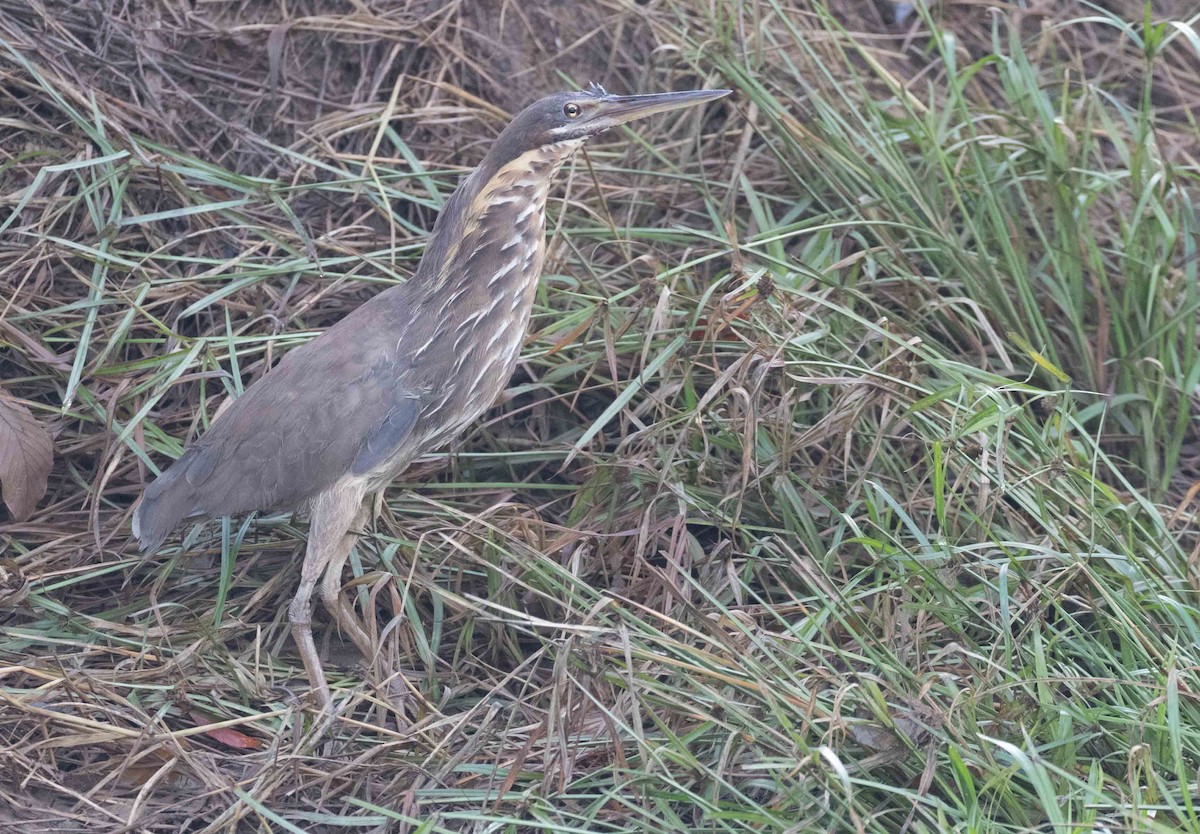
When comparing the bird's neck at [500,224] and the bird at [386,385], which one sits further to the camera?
the bird's neck at [500,224]

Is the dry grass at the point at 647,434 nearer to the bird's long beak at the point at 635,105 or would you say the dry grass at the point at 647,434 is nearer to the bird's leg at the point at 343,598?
the bird's leg at the point at 343,598

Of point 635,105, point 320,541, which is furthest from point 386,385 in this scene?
point 635,105

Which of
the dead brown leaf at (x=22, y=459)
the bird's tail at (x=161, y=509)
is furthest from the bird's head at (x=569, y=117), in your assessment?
the dead brown leaf at (x=22, y=459)

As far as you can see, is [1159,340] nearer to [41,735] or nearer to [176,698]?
[176,698]

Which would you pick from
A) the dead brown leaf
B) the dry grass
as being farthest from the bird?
the dead brown leaf

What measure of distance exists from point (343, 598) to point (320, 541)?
0.23 metres

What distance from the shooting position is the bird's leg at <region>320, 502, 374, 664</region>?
3400 mm

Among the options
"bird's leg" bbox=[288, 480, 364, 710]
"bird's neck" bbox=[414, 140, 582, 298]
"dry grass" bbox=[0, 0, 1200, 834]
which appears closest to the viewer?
"dry grass" bbox=[0, 0, 1200, 834]

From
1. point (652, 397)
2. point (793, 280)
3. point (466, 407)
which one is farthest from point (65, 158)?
point (793, 280)

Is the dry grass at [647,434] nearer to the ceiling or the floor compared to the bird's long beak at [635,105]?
nearer to the floor

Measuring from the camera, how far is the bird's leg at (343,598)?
134 inches

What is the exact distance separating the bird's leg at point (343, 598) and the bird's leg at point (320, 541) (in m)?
0.06

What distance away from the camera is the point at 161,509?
3.42m

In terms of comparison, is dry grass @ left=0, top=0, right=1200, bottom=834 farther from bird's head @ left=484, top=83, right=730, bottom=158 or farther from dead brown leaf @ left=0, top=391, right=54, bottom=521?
bird's head @ left=484, top=83, right=730, bottom=158
